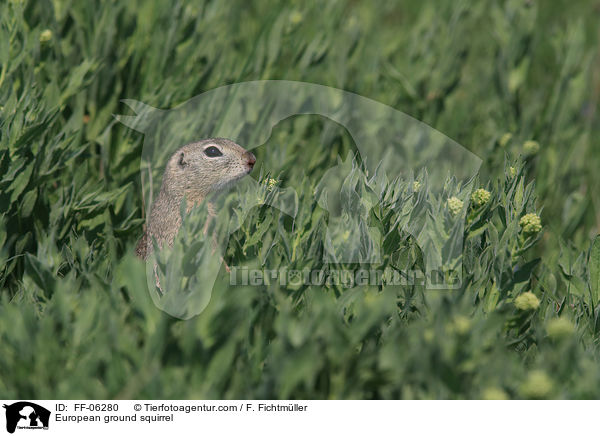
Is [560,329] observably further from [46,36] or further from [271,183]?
[46,36]

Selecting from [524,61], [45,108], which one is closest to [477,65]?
[524,61]

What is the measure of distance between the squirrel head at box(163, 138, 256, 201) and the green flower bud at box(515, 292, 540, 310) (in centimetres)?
122

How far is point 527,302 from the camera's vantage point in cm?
229

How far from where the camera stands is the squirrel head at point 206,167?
2814 millimetres

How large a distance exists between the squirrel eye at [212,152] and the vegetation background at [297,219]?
15.9 inches

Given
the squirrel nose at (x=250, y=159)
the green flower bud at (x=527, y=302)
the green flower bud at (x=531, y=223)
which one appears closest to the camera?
the green flower bud at (x=527, y=302)

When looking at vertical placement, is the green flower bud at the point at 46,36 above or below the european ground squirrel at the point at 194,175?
above

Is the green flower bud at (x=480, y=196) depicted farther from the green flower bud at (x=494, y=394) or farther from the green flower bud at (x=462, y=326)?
the green flower bud at (x=494, y=394)

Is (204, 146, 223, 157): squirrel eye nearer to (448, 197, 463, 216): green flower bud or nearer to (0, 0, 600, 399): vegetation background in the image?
(0, 0, 600, 399): vegetation background

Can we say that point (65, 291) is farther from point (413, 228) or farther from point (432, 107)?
point (432, 107)

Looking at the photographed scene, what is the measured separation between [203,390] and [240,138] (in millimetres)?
1733

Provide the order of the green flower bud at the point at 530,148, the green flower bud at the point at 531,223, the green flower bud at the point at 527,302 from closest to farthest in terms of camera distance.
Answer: the green flower bud at the point at 527,302, the green flower bud at the point at 531,223, the green flower bud at the point at 530,148

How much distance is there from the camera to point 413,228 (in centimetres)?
266

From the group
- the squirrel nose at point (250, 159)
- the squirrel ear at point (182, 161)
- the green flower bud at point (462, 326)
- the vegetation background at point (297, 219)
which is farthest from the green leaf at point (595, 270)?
the squirrel ear at point (182, 161)
